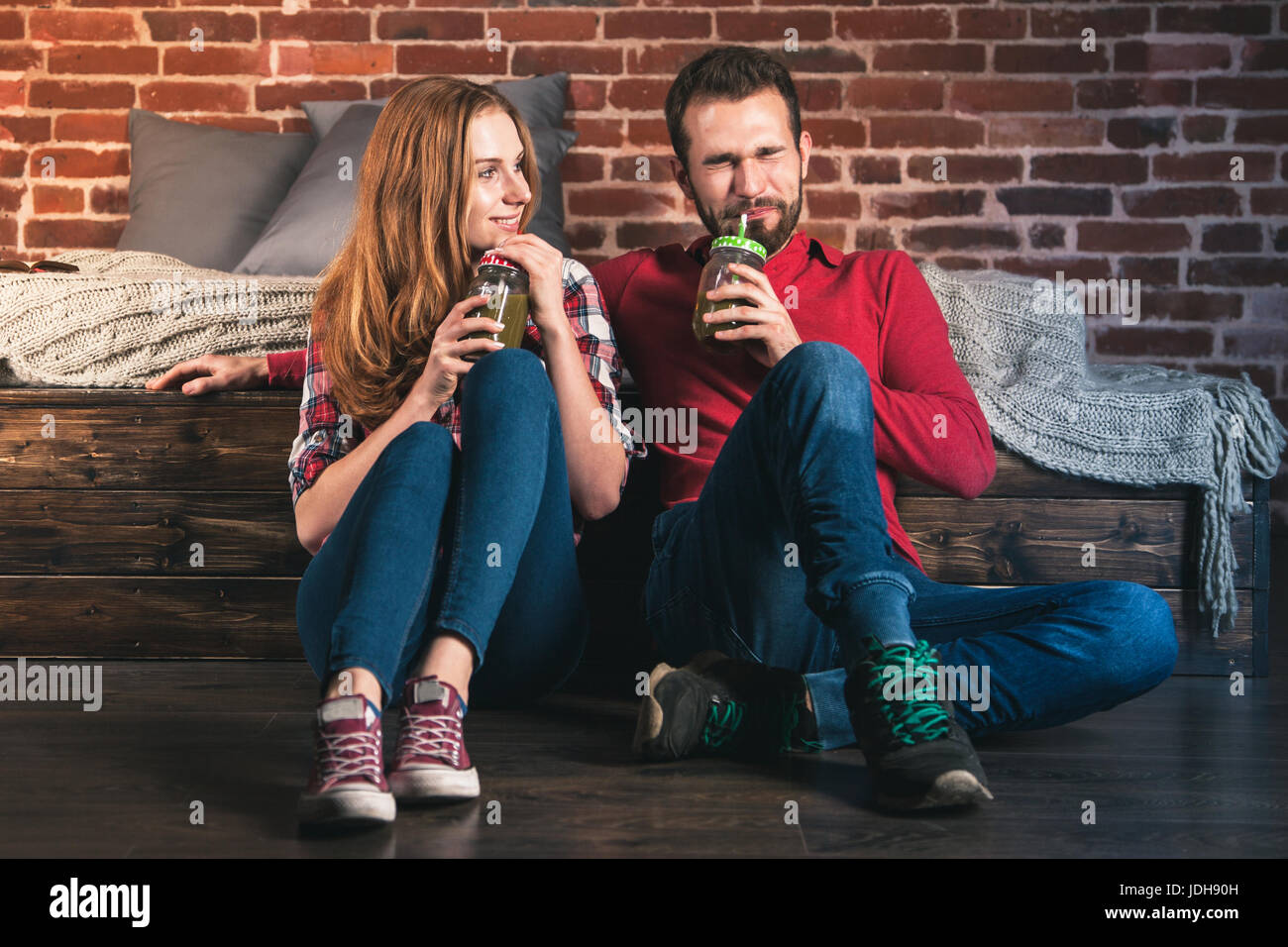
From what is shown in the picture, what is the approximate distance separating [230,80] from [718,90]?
5.56 feet

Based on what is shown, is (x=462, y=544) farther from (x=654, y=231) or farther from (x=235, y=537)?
(x=654, y=231)

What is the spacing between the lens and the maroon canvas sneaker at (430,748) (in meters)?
1.02

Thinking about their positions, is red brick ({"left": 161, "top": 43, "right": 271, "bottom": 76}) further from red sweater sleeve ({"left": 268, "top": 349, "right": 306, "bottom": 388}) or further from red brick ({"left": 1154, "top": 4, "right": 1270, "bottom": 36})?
red brick ({"left": 1154, "top": 4, "right": 1270, "bottom": 36})

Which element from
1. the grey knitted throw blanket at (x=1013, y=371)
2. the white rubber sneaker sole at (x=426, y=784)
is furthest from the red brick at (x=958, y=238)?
the white rubber sneaker sole at (x=426, y=784)

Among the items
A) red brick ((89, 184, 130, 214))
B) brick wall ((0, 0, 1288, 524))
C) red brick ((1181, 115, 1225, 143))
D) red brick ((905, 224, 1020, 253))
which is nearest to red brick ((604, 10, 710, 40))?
brick wall ((0, 0, 1288, 524))

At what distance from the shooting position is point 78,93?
2.67 meters

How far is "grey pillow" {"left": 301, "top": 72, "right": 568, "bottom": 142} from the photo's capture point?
2.52 meters

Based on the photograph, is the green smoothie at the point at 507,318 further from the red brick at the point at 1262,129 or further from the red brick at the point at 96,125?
the red brick at the point at 1262,129

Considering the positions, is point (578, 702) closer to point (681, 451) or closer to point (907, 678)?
point (681, 451)

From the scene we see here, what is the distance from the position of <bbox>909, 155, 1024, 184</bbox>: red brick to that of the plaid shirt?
146 cm

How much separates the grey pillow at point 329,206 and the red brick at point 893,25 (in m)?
0.71

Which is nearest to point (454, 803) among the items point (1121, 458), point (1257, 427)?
point (1121, 458)
